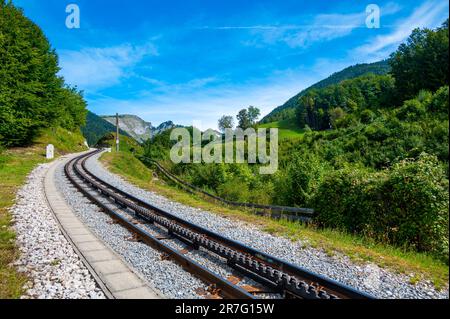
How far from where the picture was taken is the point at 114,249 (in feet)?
22.2

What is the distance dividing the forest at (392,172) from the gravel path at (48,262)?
16.4 feet

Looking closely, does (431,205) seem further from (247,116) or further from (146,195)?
(247,116)

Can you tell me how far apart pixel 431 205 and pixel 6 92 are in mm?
31536

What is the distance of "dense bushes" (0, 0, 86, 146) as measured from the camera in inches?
1043

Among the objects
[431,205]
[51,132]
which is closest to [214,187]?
[431,205]

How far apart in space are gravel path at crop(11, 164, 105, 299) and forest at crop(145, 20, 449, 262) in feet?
16.4

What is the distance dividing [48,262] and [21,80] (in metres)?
30.4

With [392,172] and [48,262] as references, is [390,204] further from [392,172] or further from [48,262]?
[48,262]

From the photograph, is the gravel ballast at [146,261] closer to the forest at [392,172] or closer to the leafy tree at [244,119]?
the forest at [392,172]

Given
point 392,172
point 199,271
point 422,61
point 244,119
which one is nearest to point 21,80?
point 199,271

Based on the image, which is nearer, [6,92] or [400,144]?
[400,144]

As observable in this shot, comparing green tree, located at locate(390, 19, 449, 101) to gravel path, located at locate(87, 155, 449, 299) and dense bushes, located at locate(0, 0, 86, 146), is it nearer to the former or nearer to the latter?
gravel path, located at locate(87, 155, 449, 299)

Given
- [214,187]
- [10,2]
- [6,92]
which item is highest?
[10,2]

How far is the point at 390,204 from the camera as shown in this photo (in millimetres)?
7684
